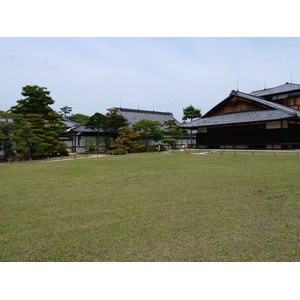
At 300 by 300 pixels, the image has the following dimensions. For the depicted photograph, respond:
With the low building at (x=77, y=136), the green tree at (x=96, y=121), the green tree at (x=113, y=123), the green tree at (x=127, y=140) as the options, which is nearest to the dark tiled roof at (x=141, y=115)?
the green tree at (x=113, y=123)

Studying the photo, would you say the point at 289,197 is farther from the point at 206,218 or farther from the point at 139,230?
the point at 139,230

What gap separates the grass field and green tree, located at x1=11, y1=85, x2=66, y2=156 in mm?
14918

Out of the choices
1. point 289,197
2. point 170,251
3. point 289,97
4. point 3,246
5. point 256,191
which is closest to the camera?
point 170,251

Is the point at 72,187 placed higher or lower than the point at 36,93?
lower

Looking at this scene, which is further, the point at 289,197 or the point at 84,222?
the point at 289,197

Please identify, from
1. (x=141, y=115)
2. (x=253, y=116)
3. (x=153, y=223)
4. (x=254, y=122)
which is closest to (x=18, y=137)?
(x=153, y=223)

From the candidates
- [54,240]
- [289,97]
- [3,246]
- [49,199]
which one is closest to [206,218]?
[54,240]

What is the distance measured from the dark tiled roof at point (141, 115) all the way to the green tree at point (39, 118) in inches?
531

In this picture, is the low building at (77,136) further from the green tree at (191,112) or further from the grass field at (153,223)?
the grass field at (153,223)

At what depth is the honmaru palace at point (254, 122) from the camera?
23531mm

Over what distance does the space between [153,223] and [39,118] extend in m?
21.4

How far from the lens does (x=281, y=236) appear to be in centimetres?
368

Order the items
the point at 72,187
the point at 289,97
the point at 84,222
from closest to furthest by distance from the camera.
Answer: the point at 84,222 → the point at 72,187 → the point at 289,97

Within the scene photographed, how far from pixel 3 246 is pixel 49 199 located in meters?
2.66
